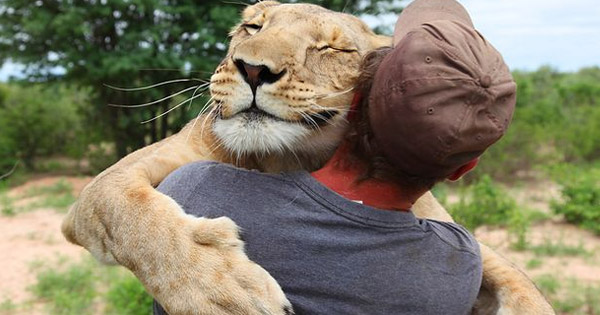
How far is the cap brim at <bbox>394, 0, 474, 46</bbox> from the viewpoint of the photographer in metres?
1.90

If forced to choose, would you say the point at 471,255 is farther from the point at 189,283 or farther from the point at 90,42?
the point at 90,42

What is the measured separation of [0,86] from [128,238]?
16.4 metres

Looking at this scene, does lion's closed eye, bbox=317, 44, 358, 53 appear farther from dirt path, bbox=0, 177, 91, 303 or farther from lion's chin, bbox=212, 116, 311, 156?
dirt path, bbox=0, 177, 91, 303

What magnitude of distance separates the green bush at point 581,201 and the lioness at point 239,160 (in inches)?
296

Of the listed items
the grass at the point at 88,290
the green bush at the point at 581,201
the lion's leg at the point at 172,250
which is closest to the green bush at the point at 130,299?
the grass at the point at 88,290

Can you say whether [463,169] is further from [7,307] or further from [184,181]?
[7,307]

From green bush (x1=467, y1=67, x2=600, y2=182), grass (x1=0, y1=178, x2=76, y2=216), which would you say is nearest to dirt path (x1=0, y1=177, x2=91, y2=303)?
grass (x1=0, y1=178, x2=76, y2=216)

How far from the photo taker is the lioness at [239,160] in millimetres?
1698

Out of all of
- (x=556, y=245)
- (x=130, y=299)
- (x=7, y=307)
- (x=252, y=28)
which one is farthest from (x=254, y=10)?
(x=556, y=245)

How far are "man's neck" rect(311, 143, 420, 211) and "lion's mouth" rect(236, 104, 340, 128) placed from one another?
22 centimetres

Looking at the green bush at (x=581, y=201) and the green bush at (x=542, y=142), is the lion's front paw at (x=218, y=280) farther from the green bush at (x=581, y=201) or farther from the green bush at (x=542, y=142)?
the green bush at (x=542, y=142)

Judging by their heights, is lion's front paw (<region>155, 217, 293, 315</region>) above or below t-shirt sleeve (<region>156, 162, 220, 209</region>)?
below

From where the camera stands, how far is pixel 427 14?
193 centimetres

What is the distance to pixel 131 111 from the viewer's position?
1321 cm
